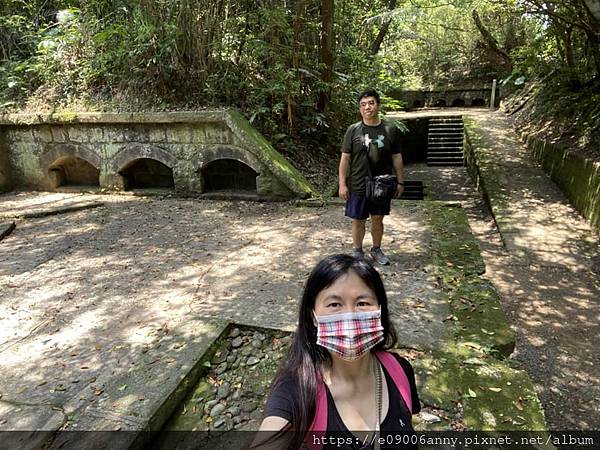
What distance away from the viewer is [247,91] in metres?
7.71

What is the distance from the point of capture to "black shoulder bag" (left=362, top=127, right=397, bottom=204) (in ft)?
12.9

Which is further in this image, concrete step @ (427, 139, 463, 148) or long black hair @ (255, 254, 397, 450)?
concrete step @ (427, 139, 463, 148)

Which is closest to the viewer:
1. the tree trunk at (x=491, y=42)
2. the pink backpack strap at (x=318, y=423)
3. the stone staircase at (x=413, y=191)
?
the pink backpack strap at (x=318, y=423)

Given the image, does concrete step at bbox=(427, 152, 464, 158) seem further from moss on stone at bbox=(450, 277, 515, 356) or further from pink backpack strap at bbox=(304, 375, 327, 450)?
pink backpack strap at bbox=(304, 375, 327, 450)

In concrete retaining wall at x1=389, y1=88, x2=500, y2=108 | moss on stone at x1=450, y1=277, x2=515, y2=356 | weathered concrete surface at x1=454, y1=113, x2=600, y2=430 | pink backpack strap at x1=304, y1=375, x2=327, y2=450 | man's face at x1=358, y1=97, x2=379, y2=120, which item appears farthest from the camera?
concrete retaining wall at x1=389, y1=88, x2=500, y2=108

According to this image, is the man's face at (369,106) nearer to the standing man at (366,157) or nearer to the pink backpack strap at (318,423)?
the standing man at (366,157)

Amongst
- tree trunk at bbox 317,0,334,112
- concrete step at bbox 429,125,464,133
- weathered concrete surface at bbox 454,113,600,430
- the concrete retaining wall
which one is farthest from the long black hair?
the concrete retaining wall

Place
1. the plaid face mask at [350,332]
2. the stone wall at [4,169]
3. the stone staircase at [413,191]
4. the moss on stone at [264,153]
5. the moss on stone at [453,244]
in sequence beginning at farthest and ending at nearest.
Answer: the stone staircase at [413,191] < the stone wall at [4,169] < the moss on stone at [264,153] < the moss on stone at [453,244] < the plaid face mask at [350,332]

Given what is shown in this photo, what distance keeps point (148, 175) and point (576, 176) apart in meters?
7.62

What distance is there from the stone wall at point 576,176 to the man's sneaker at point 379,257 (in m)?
3.20

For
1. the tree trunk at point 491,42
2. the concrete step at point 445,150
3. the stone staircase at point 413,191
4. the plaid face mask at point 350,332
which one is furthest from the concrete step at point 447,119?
the plaid face mask at point 350,332

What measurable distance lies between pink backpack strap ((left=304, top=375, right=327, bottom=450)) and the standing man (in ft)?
8.71

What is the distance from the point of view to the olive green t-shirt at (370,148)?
3.95 metres

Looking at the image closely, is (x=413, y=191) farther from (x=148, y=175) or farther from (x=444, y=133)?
(x=148, y=175)
